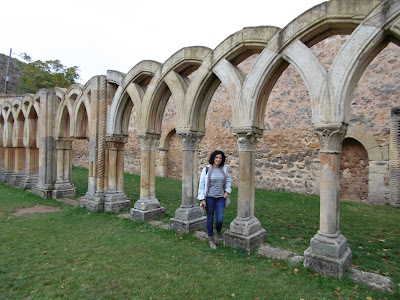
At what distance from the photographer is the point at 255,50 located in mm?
4797

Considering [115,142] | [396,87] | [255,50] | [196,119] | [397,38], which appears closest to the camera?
[397,38]

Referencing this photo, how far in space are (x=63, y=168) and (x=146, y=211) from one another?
476 centimetres

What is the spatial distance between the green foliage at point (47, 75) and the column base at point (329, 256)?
23.3m

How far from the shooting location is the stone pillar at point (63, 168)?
9102 millimetres

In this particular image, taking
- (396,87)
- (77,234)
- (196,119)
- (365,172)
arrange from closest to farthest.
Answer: (77,234)
(196,119)
(396,87)
(365,172)

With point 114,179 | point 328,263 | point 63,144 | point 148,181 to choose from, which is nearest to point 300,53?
point 328,263

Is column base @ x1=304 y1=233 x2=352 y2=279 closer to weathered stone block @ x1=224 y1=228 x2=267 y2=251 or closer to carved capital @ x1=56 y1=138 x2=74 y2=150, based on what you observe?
weathered stone block @ x1=224 y1=228 x2=267 y2=251

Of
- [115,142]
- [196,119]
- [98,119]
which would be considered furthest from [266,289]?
[98,119]

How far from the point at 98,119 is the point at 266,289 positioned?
600cm

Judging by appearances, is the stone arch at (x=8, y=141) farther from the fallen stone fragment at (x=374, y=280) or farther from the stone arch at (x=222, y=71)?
the fallen stone fragment at (x=374, y=280)

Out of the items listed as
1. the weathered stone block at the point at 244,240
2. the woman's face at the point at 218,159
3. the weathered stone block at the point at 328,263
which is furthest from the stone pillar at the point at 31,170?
the weathered stone block at the point at 328,263

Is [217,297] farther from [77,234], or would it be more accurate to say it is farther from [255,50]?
[255,50]

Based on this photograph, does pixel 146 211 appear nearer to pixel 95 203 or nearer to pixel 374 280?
pixel 95 203

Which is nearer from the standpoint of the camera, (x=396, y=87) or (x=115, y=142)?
(x=115, y=142)
